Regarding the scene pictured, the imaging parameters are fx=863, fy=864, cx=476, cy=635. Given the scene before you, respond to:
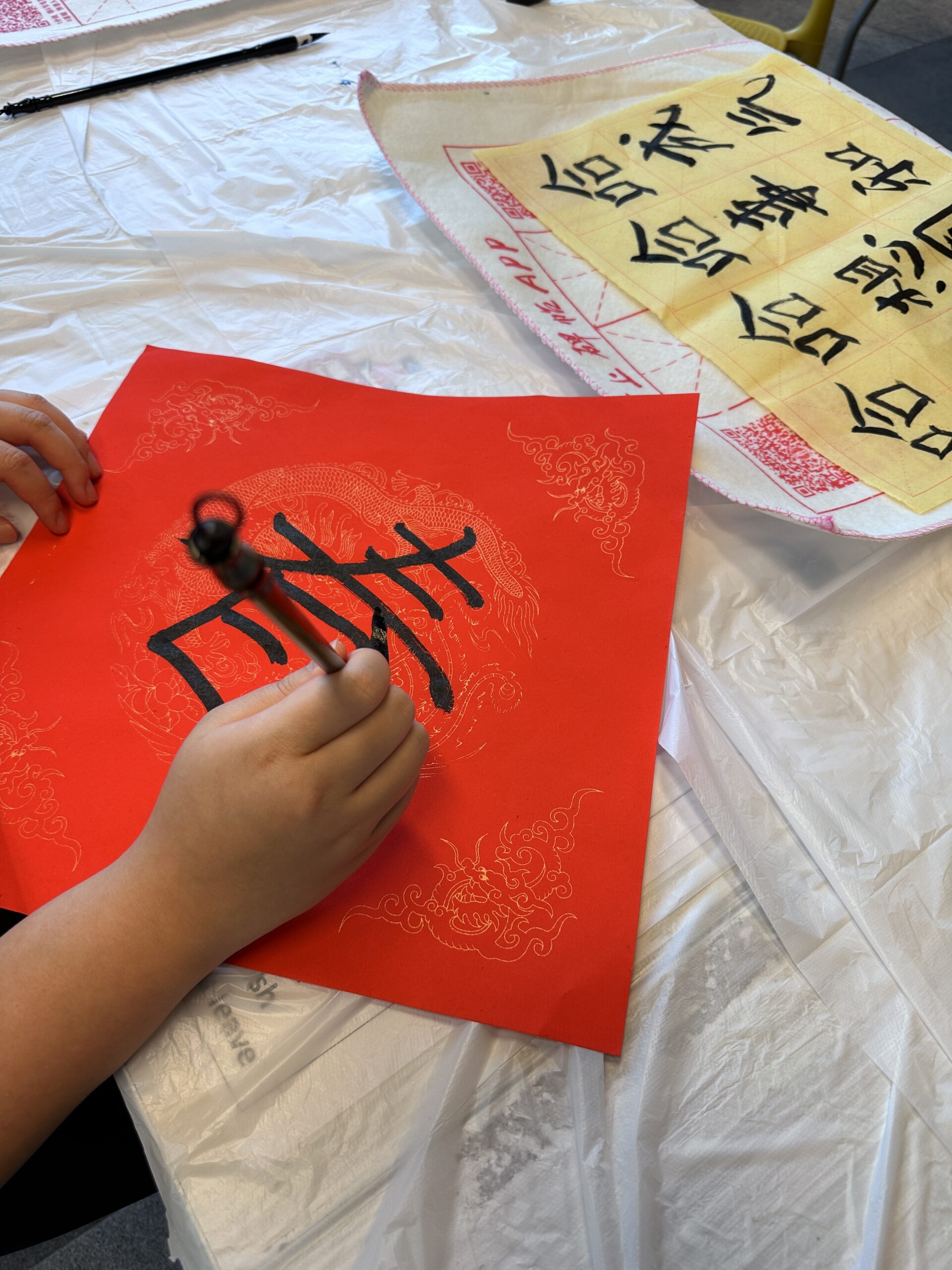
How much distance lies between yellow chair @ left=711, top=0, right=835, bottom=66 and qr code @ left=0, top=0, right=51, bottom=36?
2.19 ft

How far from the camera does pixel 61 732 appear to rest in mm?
396

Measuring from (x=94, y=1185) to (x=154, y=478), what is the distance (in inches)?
13.6

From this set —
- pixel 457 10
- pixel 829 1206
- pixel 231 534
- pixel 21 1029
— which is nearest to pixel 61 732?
pixel 21 1029

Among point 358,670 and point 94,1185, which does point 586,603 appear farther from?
point 94,1185

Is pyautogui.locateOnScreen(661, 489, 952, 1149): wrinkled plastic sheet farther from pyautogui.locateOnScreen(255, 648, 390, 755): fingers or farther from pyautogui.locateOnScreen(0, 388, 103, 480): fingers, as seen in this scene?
pyautogui.locateOnScreen(0, 388, 103, 480): fingers

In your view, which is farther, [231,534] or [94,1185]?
[94,1185]

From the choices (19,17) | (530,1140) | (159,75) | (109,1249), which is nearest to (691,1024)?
(530,1140)

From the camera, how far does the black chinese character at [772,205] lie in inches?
23.8

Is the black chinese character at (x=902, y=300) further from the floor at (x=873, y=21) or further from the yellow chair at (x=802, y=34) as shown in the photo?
the floor at (x=873, y=21)

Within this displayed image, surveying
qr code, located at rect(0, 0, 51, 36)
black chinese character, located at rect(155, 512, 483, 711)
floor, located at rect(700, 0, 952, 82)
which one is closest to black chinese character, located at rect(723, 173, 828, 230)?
black chinese character, located at rect(155, 512, 483, 711)

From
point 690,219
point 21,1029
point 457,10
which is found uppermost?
point 457,10

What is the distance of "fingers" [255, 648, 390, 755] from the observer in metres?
0.32

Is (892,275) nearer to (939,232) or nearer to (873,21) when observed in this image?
(939,232)

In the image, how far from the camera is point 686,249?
23.3 inches
